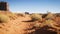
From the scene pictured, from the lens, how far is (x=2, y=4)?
45.8 m

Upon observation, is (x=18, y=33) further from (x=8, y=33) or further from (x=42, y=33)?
(x=42, y=33)

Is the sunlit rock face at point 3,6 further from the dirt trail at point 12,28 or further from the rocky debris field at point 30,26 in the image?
the dirt trail at point 12,28

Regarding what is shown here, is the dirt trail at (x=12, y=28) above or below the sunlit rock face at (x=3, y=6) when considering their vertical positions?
below

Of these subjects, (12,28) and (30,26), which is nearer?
(12,28)

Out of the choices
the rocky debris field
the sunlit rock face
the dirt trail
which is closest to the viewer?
the rocky debris field

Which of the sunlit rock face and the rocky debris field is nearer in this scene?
the rocky debris field

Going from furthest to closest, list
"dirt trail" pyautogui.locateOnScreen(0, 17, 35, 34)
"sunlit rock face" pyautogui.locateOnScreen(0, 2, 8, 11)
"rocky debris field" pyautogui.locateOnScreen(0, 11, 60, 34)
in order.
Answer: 1. "sunlit rock face" pyautogui.locateOnScreen(0, 2, 8, 11)
2. "dirt trail" pyautogui.locateOnScreen(0, 17, 35, 34)
3. "rocky debris field" pyautogui.locateOnScreen(0, 11, 60, 34)

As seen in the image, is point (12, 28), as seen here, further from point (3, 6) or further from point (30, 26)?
point (3, 6)

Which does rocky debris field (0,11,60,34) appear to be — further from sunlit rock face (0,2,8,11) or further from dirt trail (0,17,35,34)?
sunlit rock face (0,2,8,11)

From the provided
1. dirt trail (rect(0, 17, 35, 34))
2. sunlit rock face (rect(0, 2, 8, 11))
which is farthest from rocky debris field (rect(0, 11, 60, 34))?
sunlit rock face (rect(0, 2, 8, 11))

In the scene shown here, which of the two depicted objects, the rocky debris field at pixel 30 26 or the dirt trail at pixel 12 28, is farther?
the dirt trail at pixel 12 28

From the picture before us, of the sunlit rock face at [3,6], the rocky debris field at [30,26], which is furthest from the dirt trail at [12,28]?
the sunlit rock face at [3,6]

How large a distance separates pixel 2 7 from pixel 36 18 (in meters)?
19.6

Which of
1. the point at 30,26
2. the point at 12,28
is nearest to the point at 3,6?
the point at 30,26
